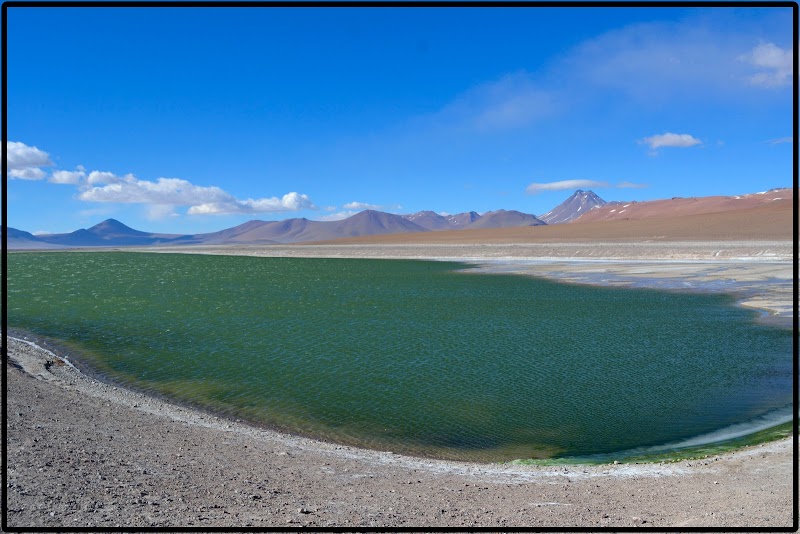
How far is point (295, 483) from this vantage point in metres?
7.30

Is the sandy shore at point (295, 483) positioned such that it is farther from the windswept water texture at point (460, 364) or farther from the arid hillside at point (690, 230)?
the arid hillside at point (690, 230)

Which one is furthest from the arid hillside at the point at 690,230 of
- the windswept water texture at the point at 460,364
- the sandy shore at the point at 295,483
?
the sandy shore at the point at 295,483

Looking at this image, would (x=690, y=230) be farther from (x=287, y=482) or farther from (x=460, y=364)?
(x=287, y=482)

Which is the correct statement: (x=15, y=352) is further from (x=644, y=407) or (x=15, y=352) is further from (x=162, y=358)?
(x=644, y=407)

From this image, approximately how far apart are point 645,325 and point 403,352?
35.2 ft

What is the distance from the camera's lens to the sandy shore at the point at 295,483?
5977 mm

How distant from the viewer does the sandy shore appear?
598 centimetres

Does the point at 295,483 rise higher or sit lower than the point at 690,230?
lower

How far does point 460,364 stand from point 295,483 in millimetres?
9804

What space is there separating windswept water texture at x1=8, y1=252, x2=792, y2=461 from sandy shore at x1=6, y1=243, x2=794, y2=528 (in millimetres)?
1911

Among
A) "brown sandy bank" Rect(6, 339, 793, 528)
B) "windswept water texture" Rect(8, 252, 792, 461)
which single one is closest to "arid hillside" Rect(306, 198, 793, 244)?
"windswept water texture" Rect(8, 252, 792, 461)

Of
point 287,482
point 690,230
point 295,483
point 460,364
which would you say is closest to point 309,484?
point 295,483

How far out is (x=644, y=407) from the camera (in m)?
12.4

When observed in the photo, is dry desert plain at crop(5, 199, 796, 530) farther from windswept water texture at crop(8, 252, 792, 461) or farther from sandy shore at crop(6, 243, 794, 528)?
windswept water texture at crop(8, 252, 792, 461)
